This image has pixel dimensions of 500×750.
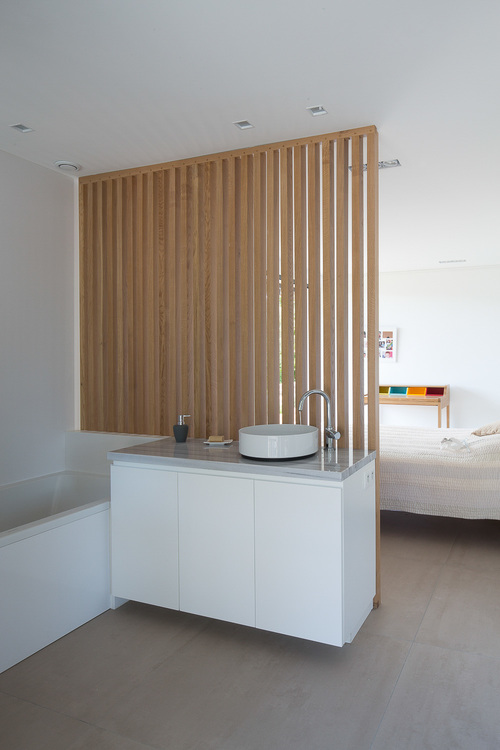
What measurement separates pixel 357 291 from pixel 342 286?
3.6 inches

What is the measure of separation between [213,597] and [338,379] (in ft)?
4.09

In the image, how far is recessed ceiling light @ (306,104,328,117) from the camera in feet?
8.71

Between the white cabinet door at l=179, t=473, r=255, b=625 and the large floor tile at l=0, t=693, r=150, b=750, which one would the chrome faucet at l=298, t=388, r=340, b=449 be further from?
the large floor tile at l=0, t=693, r=150, b=750

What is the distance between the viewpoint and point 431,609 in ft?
9.22

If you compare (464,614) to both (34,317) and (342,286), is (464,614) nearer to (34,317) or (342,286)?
(342,286)

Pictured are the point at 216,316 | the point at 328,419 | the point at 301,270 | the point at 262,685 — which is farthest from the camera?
the point at 216,316

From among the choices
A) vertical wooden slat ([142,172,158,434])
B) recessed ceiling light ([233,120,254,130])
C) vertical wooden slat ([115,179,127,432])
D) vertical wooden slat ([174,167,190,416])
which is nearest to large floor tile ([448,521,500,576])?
vertical wooden slat ([174,167,190,416])

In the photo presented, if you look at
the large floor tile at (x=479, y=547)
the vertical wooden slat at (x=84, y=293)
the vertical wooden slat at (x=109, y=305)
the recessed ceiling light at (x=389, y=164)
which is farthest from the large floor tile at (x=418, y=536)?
the recessed ceiling light at (x=389, y=164)

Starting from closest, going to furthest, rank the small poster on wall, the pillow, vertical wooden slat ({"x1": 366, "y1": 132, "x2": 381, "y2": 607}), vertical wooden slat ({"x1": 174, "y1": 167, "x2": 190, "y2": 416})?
vertical wooden slat ({"x1": 366, "y1": 132, "x2": 381, "y2": 607}) < vertical wooden slat ({"x1": 174, "y1": 167, "x2": 190, "y2": 416}) < the pillow < the small poster on wall

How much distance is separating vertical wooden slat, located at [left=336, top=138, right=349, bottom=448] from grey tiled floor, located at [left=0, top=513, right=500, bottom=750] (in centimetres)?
98

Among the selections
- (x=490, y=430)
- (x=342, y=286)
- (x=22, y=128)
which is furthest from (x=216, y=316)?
(x=490, y=430)

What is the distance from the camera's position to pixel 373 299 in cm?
285

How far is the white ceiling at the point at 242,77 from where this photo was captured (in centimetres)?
195

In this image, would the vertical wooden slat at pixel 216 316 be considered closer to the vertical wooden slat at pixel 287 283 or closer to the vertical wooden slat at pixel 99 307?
the vertical wooden slat at pixel 287 283
